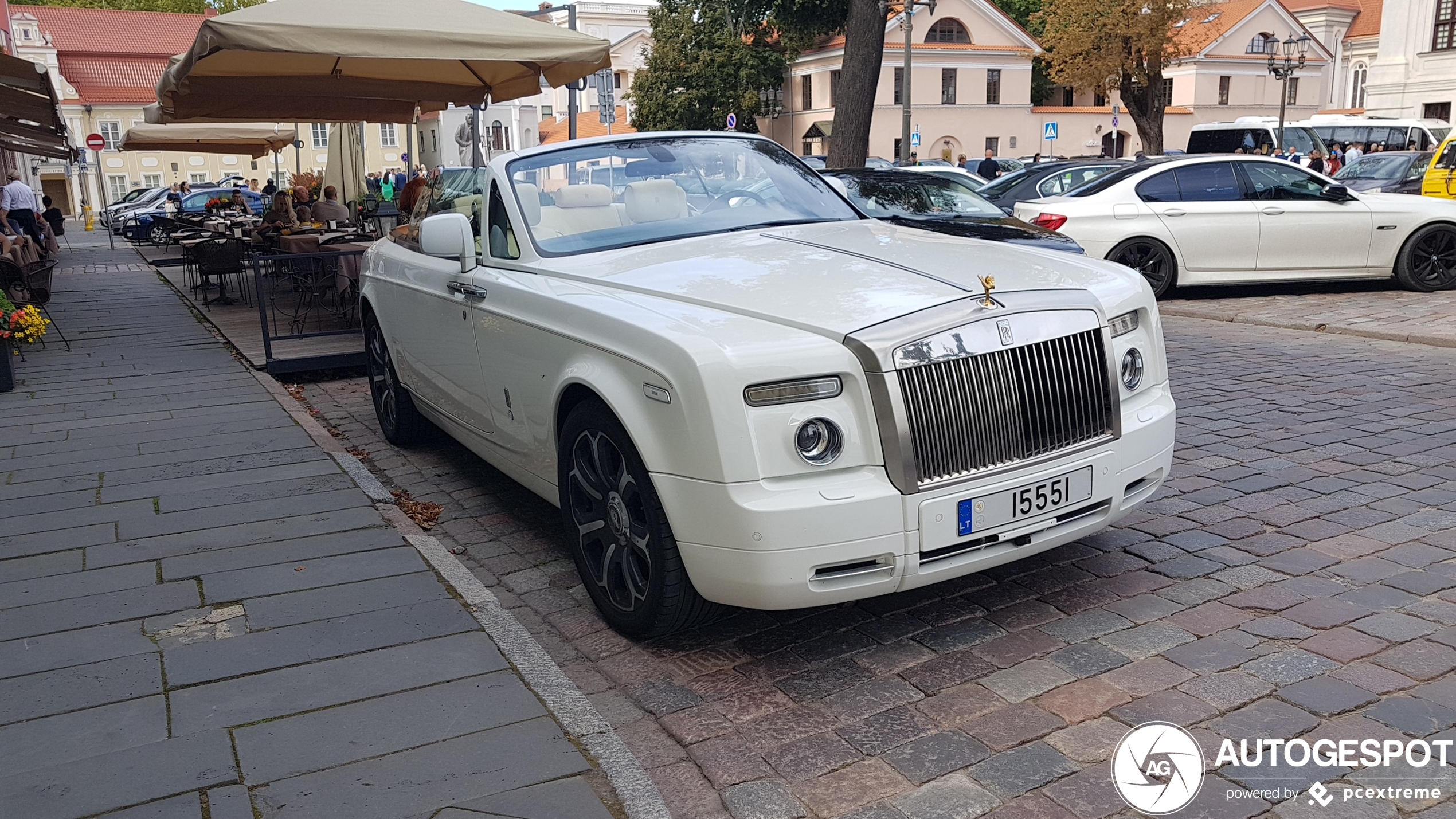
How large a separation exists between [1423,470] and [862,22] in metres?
12.5

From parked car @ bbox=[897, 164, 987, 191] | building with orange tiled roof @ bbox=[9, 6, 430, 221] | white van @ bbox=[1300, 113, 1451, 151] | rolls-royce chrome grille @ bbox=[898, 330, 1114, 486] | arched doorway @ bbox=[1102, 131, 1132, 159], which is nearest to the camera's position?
rolls-royce chrome grille @ bbox=[898, 330, 1114, 486]

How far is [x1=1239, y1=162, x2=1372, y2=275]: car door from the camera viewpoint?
39.1ft

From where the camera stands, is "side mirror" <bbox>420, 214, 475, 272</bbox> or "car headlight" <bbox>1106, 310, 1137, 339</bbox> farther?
"side mirror" <bbox>420, 214, 475, 272</bbox>

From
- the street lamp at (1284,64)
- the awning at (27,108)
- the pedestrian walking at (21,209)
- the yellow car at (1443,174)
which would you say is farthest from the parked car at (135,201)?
the yellow car at (1443,174)

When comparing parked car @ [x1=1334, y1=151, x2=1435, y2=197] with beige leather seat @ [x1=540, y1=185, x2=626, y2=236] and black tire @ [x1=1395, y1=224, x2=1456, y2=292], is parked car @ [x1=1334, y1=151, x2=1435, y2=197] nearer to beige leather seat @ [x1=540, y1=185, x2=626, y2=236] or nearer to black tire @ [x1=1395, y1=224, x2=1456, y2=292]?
black tire @ [x1=1395, y1=224, x2=1456, y2=292]

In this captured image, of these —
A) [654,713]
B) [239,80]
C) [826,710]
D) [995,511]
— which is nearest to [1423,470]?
[995,511]

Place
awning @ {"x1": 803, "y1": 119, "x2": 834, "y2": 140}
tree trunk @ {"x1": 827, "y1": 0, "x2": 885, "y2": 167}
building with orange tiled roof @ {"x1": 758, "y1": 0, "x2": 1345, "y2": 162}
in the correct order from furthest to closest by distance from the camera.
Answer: building with orange tiled roof @ {"x1": 758, "y1": 0, "x2": 1345, "y2": 162} < awning @ {"x1": 803, "y1": 119, "x2": 834, "y2": 140} < tree trunk @ {"x1": 827, "y1": 0, "x2": 885, "y2": 167}

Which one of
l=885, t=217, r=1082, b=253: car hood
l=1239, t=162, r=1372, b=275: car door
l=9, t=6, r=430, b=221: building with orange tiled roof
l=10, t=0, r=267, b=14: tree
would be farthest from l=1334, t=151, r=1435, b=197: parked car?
l=10, t=0, r=267, b=14: tree

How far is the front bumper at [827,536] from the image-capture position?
10.6 feet

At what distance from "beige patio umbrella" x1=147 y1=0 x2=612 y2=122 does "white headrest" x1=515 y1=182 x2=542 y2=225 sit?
3929 mm

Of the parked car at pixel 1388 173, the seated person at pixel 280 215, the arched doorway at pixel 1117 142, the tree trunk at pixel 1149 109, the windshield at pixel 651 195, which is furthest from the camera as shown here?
the arched doorway at pixel 1117 142

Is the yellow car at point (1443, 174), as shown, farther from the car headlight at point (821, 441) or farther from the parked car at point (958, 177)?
the car headlight at point (821, 441)

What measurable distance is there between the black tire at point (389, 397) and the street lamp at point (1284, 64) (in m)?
29.8

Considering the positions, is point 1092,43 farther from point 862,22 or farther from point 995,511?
point 995,511
